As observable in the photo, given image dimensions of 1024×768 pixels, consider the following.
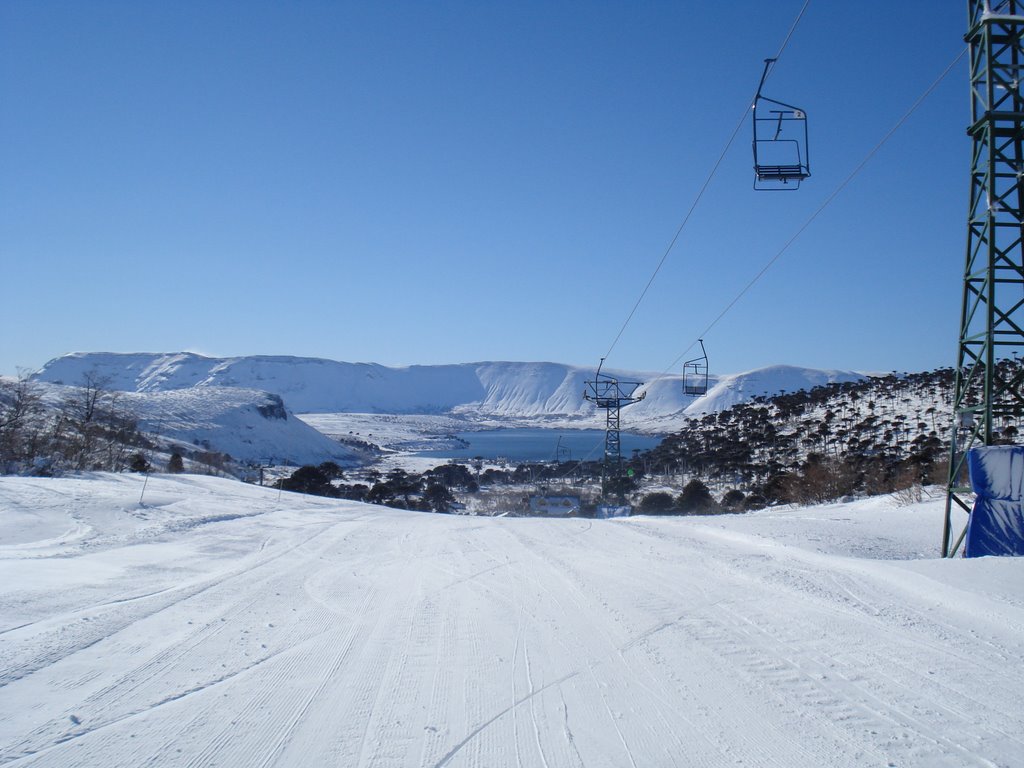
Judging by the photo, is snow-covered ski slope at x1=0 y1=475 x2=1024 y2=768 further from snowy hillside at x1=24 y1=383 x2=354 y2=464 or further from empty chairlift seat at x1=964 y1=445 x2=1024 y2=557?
snowy hillside at x1=24 y1=383 x2=354 y2=464

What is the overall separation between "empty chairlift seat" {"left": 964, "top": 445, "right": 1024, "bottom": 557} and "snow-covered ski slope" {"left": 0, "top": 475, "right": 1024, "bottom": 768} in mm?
1888

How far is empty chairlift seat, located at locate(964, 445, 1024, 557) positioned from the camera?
10.5 meters

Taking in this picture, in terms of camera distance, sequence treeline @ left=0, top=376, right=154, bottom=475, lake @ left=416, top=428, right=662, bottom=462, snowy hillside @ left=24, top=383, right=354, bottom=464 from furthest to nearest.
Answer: lake @ left=416, top=428, right=662, bottom=462 < snowy hillside @ left=24, top=383, right=354, bottom=464 < treeline @ left=0, top=376, right=154, bottom=475

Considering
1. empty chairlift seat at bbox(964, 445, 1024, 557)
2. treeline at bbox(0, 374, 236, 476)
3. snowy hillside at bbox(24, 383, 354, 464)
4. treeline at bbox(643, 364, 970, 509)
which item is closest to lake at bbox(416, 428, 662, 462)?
treeline at bbox(643, 364, 970, 509)

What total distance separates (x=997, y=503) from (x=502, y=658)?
9.09 metres

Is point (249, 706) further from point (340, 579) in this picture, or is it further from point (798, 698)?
point (340, 579)

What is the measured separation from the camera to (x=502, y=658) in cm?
570

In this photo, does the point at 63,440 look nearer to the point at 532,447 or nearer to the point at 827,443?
the point at 827,443

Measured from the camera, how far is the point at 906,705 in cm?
466

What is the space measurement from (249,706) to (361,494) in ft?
138

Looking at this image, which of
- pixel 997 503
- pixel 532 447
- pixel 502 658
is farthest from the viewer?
pixel 532 447

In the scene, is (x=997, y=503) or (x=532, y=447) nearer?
(x=997, y=503)

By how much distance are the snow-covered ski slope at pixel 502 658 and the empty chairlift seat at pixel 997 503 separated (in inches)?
74.3

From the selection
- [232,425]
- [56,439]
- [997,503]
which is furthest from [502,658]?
[232,425]
